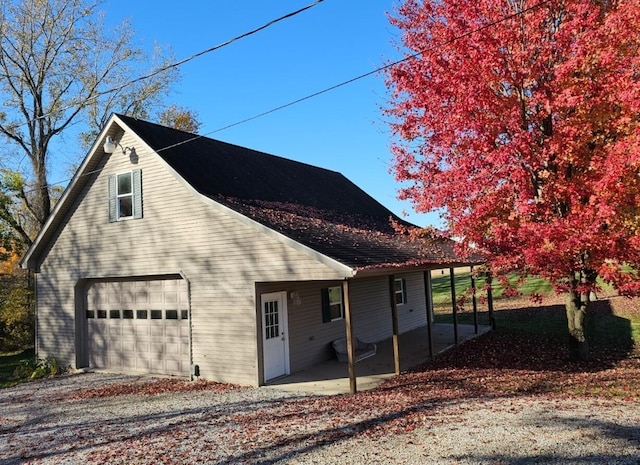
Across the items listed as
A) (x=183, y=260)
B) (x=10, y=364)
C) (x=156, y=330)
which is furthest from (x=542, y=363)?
(x=10, y=364)

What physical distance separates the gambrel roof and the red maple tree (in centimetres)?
224

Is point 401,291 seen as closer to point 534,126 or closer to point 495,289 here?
point 534,126

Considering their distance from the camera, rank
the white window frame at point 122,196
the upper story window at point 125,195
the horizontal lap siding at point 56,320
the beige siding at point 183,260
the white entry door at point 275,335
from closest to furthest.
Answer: the beige siding at point 183,260
the white entry door at point 275,335
the upper story window at point 125,195
the white window frame at point 122,196
the horizontal lap siding at point 56,320

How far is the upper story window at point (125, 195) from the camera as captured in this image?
1364 cm

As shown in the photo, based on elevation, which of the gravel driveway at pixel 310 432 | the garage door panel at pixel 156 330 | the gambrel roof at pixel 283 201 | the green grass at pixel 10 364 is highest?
the gambrel roof at pixel 283 201

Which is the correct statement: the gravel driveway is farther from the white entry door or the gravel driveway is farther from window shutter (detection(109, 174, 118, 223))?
window shutter (detection(109, 174, 118, 223))

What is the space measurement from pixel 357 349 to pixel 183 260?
573 centimetres

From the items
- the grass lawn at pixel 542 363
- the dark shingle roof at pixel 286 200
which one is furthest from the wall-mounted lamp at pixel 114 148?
the grass lawn at pixel 542 363

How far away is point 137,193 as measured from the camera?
13.7 meters

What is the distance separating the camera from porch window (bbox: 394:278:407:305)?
19.0 metres

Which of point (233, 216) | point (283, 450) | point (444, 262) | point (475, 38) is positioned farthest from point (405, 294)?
point (283, 450)

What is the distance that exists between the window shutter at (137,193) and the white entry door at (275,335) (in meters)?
4.64

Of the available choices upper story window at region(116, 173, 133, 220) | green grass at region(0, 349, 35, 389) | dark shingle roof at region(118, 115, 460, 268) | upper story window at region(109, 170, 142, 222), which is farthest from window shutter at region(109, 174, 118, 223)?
green grass at region(0, 349, 35, 389)

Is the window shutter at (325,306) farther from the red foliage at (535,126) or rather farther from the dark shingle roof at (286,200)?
the red foliage at (535,126)
